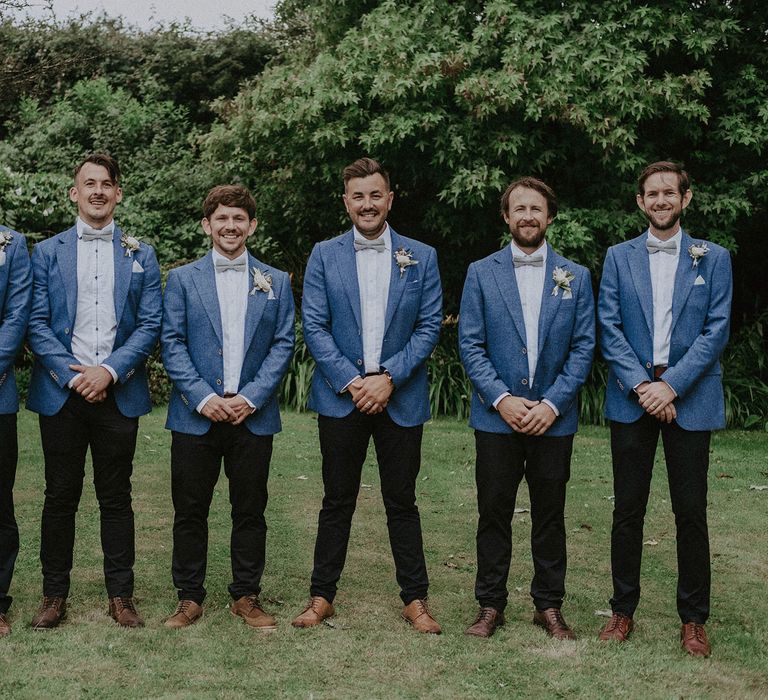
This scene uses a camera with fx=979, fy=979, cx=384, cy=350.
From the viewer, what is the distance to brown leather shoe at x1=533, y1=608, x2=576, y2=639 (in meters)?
4.83

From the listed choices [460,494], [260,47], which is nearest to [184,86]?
[260,47]

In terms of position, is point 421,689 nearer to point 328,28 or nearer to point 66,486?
point 66,486

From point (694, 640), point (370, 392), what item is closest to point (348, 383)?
point (370, 392)

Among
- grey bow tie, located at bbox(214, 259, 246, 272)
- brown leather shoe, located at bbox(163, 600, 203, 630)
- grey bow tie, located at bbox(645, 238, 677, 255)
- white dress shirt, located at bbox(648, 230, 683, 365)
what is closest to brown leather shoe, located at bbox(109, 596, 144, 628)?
brown leather shoe, located at bbox(163, 600, 203, 630)

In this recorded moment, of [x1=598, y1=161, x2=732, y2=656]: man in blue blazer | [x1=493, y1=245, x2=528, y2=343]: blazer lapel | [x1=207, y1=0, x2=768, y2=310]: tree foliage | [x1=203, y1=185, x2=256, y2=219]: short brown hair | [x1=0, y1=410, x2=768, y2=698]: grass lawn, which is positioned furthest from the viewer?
[x1=207, y1=0, x2=768, y2=310]: tree foliage

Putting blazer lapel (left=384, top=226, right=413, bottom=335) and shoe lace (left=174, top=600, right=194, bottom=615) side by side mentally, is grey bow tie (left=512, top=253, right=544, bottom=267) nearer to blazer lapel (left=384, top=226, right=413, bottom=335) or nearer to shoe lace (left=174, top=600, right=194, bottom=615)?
blazer lapel (left=384, top=226, right=413, bottom=335)

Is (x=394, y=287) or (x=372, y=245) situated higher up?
(x=372, y=245)

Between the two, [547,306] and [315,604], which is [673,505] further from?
[315,604]

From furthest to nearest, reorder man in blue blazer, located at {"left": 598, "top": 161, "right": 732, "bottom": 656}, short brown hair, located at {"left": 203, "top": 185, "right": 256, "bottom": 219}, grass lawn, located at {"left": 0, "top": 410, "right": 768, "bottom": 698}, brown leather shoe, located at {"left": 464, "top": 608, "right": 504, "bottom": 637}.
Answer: short brown hair, located at {"left": 203, "top": 185, "right": 256, "bottom": 219} → brown leather shoe, located at {"left": 464, "top": 608, "right": 504, "bottom": 637} → man in blue blazer, located at {"left": 598, "top": 161, "right": 732, "bottom": 656} → grass lawn, located at {"left": 0, "top": 410, "right": 768, "bottom": 698}

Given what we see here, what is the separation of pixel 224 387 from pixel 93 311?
766 millimetres

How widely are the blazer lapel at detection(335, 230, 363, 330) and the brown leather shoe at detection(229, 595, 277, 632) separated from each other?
4.99 feet

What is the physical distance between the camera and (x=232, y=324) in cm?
505

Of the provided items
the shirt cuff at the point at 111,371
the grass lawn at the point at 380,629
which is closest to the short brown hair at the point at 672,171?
the grass lawn at the point at 380,629

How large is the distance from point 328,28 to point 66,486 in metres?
9.71
